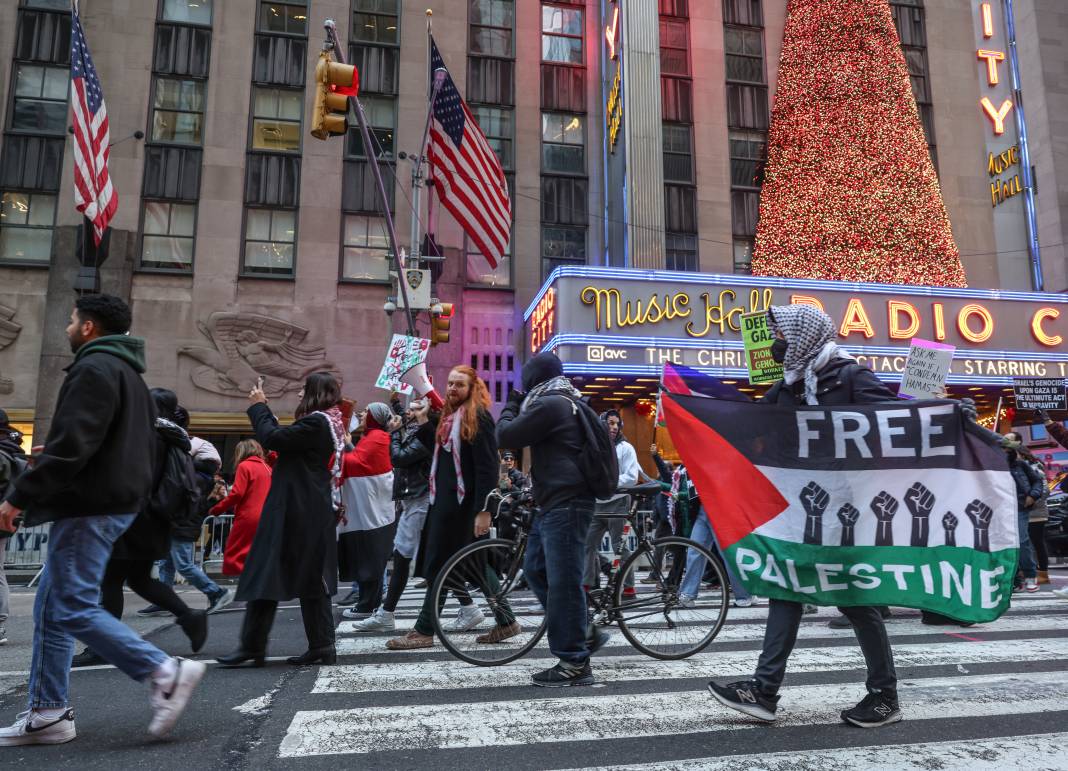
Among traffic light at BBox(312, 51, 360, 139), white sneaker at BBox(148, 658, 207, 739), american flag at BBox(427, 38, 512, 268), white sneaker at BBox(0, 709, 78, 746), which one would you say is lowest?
white sneaker at BBox(0, 709, 78, 746)

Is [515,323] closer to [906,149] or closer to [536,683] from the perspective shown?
[906,149]

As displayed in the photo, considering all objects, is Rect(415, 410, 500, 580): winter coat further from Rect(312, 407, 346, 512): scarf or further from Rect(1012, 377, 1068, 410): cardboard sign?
Rect(1012, 377, 1068, 410): cardboard sign

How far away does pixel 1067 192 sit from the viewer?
2631cm

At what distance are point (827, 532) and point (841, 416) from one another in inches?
24.0

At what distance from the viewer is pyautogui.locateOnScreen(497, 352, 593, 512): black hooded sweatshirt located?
4895mm

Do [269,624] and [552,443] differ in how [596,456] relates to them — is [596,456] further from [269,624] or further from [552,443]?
[269,624]

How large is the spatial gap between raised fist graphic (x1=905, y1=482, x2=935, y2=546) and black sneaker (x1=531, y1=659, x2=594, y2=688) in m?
1.99

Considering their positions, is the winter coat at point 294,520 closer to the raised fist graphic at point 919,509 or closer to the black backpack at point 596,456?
the black backpack at point 596,456

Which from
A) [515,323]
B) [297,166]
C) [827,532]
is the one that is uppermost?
[297,166]

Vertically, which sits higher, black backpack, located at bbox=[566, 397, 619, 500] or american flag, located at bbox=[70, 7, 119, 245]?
american flag, located at bbox=[70, 7, 119, 245]

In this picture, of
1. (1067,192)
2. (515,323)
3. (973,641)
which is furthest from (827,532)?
(1067,192)

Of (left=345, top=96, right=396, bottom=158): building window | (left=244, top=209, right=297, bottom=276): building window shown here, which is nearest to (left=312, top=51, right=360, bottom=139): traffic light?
(left=244, top=209, right=297, bottom=276): building window

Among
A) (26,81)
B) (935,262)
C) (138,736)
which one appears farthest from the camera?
(935,262)

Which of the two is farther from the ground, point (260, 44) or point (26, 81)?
point (260, 44)
